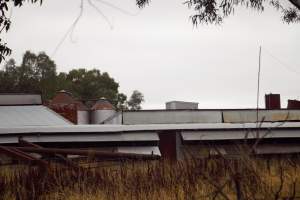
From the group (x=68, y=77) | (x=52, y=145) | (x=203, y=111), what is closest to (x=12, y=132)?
(x=52, y=145)

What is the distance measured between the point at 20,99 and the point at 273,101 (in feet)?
50.3

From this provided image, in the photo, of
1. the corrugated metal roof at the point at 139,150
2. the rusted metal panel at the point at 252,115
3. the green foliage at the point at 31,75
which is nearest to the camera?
the corrugated metal roof at the point at 139,150

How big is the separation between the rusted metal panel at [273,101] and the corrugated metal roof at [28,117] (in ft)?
43.7

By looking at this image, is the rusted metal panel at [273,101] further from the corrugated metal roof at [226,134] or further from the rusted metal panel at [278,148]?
the corrugated metal roof at [226,134]

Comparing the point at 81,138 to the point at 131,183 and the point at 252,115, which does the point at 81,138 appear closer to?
the point at 252,115

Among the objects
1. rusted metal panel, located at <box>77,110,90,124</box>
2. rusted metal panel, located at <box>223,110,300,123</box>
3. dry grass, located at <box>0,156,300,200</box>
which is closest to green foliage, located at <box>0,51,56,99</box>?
rusted metal panel, located at <box>77,110,90,124</box>

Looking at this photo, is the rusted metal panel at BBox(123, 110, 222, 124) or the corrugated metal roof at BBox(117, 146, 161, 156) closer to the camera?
the corrugated metal roof at BBox(117, 146, 161, 156)

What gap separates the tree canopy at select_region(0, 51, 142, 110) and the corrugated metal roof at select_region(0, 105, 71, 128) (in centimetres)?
3186

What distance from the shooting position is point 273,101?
1090 inches

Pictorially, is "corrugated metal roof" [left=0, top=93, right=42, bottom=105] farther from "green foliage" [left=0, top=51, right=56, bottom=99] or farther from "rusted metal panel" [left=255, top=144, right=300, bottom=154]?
"green foliage" [left=0, top=51, right=56, bottom=99]

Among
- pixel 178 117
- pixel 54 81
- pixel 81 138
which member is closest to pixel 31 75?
pixel 54 81

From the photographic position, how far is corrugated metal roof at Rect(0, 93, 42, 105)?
22.4 meters

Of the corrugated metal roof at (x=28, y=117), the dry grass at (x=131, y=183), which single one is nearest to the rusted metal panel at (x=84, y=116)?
the corrugated metal roof at (x=28, y=117)

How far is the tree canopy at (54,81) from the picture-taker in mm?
54656
